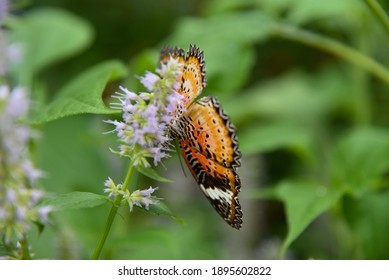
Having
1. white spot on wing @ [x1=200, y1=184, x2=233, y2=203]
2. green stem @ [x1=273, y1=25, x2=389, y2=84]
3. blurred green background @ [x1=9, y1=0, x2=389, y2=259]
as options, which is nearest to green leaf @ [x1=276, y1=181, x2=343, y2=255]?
blurred green background @ [x1=9, y1=0, x2=389, y2=259]

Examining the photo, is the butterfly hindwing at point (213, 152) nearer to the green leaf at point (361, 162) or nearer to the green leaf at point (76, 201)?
the green leaf at point (76, 201)

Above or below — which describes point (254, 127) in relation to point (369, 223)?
below

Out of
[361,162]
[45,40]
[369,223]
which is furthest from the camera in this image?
[45,40]

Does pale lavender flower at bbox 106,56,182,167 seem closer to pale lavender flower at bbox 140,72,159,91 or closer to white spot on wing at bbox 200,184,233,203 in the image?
pale lavender flower at bbox 140,72,159,91

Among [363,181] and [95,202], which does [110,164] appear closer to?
[363,181]

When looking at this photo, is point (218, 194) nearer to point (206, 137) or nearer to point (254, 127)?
point (206, 137)

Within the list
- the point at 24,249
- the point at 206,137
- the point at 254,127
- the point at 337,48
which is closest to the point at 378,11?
the point at 337,48
